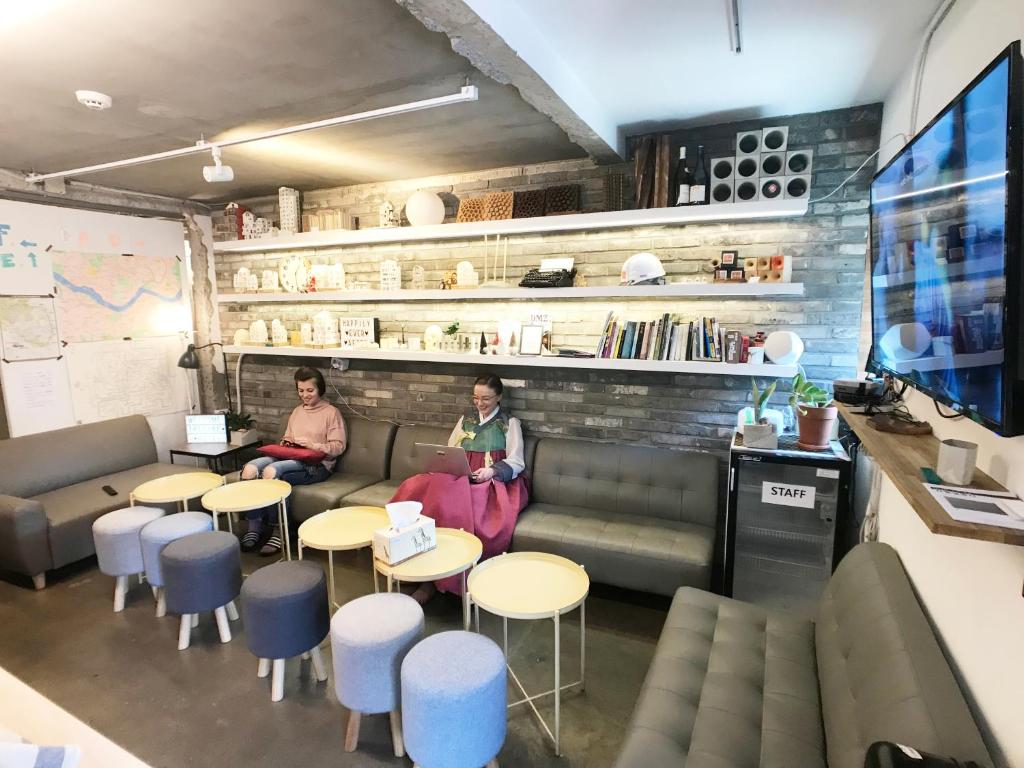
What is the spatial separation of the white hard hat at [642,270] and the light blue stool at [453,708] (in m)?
2.21

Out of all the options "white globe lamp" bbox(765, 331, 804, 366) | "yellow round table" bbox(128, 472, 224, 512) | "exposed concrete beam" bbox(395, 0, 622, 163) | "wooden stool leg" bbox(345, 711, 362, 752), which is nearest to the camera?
"exposed concrete beam" bbox(395, 0, 622, 163)

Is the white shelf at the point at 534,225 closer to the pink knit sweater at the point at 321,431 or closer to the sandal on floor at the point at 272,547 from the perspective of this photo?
the pink knit sweater at the point at 321,431

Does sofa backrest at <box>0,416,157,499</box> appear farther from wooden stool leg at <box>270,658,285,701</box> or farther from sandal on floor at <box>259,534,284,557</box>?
wooden stool leg at <box>270,658,285,701</box>

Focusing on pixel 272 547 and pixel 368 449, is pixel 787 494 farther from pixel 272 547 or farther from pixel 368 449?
pixel 272 547

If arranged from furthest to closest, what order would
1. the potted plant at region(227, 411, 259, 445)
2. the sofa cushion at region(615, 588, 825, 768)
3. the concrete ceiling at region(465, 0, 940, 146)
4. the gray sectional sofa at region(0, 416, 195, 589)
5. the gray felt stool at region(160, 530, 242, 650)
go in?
the potted plant at region(227, 411, 259, 445) < the gray sectional sofa at region(0, 416, 195, 589) < the gray felt stool at region(160, 530, 242, 650) < the concrete ceiling at region(465, 0, 940, 146) < the sofa cushion at region(615, 588, 825, 768)

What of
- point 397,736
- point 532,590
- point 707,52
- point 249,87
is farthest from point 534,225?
point 397,736

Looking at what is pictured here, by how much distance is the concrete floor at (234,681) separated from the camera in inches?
83.7

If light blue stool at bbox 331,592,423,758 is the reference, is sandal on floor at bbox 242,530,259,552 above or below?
below

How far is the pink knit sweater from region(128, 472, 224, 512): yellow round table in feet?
2.22

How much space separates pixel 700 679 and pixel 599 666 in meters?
0.82

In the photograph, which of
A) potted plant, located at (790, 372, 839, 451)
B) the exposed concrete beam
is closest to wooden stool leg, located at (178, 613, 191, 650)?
the exposed concrete beam

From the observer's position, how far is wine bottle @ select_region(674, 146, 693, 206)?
118 inches

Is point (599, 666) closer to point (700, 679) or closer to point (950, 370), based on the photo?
point (700, 679)

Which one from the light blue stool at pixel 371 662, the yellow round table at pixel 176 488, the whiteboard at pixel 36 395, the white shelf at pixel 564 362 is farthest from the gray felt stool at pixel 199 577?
the whiteboard at pixel 36 395
